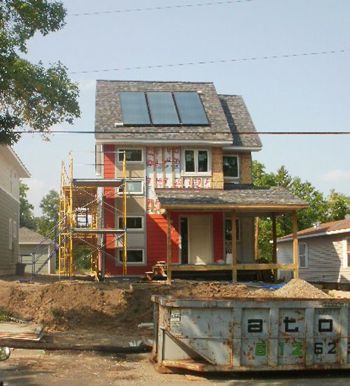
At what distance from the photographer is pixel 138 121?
26.4m

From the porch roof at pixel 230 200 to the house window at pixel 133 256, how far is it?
10.2 ft

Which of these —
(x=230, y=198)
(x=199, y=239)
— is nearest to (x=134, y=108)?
(x=199, y=239)

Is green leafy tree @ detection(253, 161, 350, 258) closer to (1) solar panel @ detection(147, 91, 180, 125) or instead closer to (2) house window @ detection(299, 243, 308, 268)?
(2) house window @ detection(299, 243, 308, 268)

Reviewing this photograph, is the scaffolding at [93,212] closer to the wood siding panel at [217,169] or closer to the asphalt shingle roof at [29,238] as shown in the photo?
the wood siding panel at [217,169]

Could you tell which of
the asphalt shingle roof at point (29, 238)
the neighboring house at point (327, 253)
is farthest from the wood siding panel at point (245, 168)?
the asphalt shingle roof at point (29, 238)

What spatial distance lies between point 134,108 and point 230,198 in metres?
7.08

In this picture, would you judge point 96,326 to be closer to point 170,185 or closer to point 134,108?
point 170,185

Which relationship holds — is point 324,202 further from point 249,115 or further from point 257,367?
point 257,367

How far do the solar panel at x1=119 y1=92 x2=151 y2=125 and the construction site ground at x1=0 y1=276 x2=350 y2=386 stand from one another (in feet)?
27.6

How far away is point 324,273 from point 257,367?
20.9 m

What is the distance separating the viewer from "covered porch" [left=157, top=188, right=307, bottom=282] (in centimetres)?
2250

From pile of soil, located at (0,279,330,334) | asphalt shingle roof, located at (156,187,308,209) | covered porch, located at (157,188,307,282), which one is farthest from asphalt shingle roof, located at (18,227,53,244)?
pile of soil, located at (0,279,330,334)

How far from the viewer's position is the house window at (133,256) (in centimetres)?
2558

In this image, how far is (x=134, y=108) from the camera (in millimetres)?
27547
